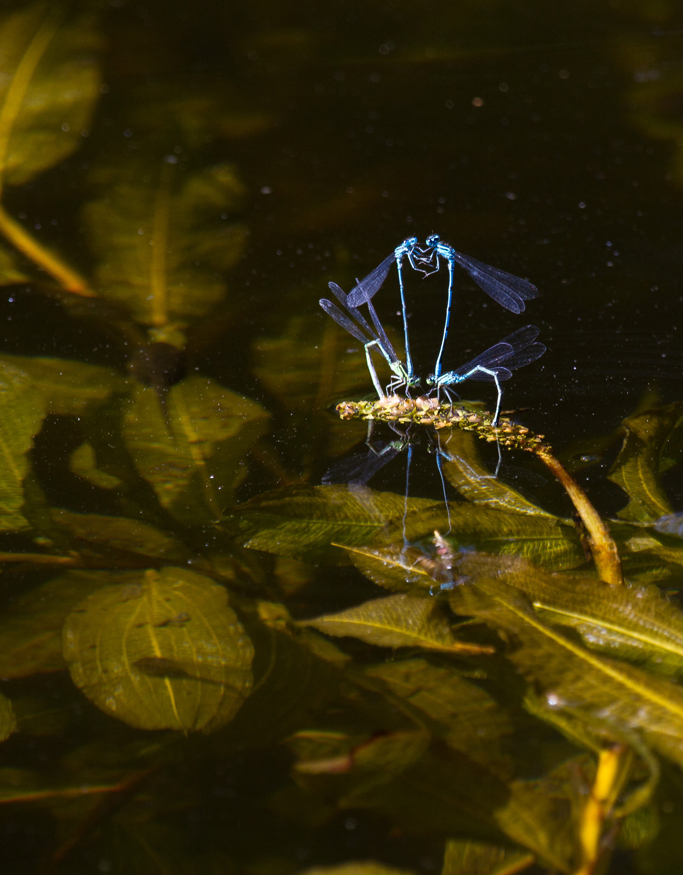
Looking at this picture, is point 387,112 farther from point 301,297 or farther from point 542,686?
point 542,686

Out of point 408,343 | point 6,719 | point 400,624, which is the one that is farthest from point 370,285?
point 6,719

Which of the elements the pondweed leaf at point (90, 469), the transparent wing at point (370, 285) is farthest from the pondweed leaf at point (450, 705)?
the transparent wing at point (370, 285)

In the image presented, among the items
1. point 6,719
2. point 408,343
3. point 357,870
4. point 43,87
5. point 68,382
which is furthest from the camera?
point 43,87

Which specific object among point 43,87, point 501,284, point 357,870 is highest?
point 43,87

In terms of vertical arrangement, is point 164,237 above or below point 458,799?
above

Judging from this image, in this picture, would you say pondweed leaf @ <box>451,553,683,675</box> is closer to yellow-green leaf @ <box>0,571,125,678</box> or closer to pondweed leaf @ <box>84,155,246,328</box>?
yellow-green leaf @ <box>0,571,125,678</box>

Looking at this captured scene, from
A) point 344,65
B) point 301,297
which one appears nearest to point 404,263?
point 301,297

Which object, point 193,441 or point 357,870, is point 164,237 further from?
point 357,870
